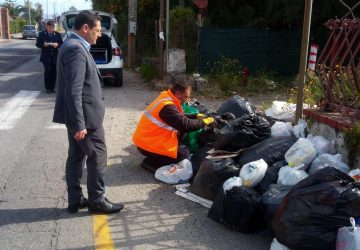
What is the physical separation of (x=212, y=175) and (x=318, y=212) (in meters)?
1.41

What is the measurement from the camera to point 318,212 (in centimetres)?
324

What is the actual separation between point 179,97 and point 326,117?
164 cm

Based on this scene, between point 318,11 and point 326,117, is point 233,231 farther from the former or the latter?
point 318,11

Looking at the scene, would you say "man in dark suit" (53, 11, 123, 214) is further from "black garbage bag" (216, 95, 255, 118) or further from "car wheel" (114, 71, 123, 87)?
"car wheel" (114, 71, 123, 87)

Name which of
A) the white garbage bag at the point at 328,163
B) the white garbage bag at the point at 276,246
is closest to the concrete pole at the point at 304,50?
the white garbage bag at the point at 328,163

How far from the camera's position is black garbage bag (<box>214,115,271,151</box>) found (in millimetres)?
4969

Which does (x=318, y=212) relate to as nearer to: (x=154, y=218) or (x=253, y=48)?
(x=154, y=218)

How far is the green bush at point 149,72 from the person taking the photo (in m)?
13.2

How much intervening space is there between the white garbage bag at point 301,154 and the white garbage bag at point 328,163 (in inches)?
2.4

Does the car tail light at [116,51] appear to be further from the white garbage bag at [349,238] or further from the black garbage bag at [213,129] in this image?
the white garbage bag at [349,238]

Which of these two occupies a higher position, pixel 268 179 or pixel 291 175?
pixel 291 175

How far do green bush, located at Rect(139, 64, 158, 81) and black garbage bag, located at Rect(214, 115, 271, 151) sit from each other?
820 cm

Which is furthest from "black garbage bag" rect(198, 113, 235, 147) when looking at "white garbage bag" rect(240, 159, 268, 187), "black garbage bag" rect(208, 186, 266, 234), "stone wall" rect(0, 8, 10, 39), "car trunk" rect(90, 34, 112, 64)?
"stone wall" rect(0, 8, 10, 39)

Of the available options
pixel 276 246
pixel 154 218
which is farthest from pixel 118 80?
pixel 276 246
